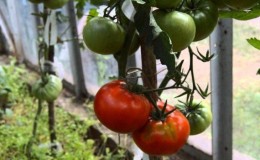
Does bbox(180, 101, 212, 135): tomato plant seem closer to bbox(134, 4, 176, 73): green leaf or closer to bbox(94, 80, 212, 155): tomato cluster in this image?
bbox(94, 80, 212, 155): tomato cluster

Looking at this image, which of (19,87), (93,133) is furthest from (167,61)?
(19,87)

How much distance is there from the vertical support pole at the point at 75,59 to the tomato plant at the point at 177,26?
1.51 m

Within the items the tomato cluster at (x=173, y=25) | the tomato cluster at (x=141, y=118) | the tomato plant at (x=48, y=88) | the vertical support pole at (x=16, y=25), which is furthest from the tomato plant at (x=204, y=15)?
the vertical support pole at (x=16, y=25)

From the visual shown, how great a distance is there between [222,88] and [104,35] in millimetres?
723

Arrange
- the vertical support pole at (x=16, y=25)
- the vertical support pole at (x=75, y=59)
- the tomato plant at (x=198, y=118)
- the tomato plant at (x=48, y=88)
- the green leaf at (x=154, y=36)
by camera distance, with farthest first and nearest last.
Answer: the vertical support pole at (x=16, y=25), the vertical support pole at (x=75, y=59), the tomato plant at (x=48, y=88), the tomato plant at (x=198, y=118), the green leaf at (x=154, y=36)

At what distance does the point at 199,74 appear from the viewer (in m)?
1.32

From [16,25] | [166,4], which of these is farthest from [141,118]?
[16,25]

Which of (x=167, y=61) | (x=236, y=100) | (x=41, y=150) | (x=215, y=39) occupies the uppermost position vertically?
(x=167, y=61)

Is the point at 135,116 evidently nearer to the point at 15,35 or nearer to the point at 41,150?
the point at 41,150

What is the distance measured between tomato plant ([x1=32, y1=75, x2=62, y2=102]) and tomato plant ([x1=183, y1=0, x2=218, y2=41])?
873mm

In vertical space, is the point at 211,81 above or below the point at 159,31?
below

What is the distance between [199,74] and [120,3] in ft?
2.68

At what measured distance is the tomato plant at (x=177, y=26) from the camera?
0.51 meters

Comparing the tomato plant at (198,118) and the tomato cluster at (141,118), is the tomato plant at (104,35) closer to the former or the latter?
the tomato cluster at (141,118)
